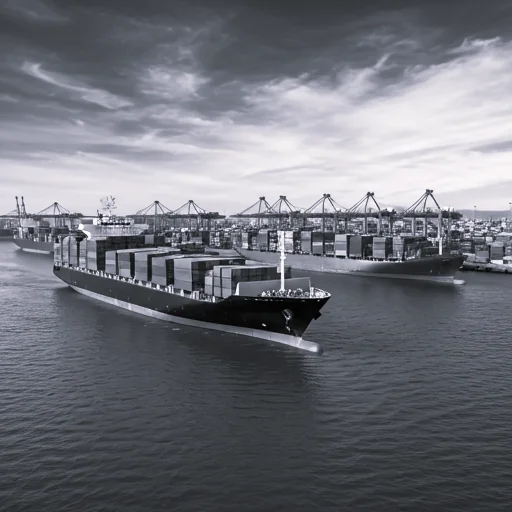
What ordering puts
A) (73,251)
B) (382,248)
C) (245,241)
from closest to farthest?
(73,251), (382,248), (245,241)

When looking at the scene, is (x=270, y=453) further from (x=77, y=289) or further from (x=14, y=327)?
(x=77, y=289)

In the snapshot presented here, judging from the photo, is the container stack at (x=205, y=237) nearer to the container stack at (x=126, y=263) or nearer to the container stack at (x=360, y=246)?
the container stack at (x=360, y=246)

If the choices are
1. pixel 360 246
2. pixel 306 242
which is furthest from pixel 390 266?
pixel 306 242

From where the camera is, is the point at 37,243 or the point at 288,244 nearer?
the point at 288,244

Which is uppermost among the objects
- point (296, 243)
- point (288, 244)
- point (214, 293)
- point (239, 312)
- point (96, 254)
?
point (96, 254)

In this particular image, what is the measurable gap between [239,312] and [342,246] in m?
66.2

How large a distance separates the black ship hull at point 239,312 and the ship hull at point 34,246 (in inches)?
4728

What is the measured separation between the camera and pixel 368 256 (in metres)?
102

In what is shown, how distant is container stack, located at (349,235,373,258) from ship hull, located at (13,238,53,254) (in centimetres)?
10665

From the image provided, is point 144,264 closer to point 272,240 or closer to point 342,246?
point 342,246

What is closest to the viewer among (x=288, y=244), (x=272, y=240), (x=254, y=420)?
(x=254, y=420)

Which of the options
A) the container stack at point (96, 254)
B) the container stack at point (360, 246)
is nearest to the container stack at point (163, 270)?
the container stack at point (96, 254)

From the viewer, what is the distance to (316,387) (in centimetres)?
2977

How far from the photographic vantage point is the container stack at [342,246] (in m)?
102
